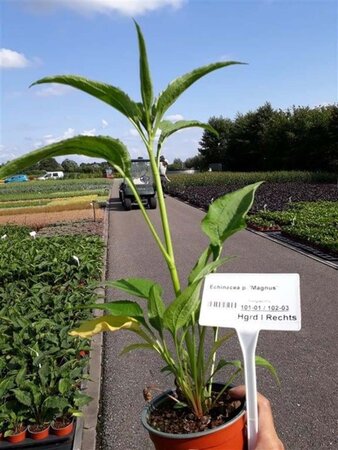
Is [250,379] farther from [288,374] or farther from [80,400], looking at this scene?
[288,374]

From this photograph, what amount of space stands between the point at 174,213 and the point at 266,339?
43.8 ft

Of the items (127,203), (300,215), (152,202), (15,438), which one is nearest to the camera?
(15,438)

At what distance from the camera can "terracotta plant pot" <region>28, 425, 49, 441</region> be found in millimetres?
2811

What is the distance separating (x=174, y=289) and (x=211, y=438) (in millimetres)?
475

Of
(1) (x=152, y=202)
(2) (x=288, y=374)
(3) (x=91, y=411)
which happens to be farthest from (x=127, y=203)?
(3) (x=91, y=411)

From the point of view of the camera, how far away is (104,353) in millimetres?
4602

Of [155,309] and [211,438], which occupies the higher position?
[155,309]

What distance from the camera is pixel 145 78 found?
1314mm

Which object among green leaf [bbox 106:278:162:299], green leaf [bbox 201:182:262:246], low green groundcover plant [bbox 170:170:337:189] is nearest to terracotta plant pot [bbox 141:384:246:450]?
green leaf [bbox 106:278:162:299]

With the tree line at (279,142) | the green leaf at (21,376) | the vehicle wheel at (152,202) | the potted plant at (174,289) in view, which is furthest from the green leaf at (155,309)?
the tree line at (279,142)

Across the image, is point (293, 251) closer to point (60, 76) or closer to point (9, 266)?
point (9, 266)

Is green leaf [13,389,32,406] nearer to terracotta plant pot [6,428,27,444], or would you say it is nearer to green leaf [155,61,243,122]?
terracotta plant pot [6,428,27,444]

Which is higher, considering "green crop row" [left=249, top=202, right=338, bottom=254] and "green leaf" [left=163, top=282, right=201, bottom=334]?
"green leaf" [left=163, top=282, right=201, bottom=334]

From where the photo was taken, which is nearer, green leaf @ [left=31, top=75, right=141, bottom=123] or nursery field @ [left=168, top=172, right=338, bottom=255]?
green leaf @ [left=31, top=75, right=141, bottom=123]
